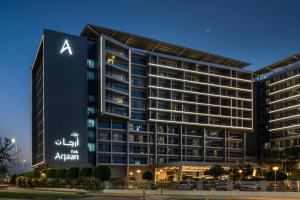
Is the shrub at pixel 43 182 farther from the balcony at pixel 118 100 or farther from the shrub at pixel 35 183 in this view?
the balcony at pixel 118 100

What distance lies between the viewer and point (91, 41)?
469 feet

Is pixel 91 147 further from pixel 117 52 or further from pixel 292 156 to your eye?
pixel 292 156

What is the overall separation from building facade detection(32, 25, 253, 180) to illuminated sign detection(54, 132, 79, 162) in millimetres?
284

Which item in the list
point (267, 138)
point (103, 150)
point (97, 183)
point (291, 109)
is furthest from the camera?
point (267, 138)

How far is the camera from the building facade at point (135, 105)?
134 meters

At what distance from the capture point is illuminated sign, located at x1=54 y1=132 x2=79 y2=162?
131000 mm

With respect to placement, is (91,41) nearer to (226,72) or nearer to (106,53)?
(106,53)

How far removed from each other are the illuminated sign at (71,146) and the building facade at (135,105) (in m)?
0.28

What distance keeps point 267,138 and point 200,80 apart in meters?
37.1

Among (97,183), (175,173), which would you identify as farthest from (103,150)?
(97,183)

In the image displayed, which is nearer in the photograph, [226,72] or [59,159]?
[59,159]

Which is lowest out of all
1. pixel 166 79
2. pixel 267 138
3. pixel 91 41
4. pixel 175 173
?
pixel 175 173

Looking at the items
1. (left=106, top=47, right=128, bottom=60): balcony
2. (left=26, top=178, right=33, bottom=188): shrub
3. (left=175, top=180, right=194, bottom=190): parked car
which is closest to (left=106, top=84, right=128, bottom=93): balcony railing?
(left=106, top=47, right=128, bottom=60): balcony

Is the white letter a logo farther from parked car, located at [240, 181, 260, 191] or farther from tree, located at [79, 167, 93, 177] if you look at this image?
parked car, located at [240, 181, 260, 191]
